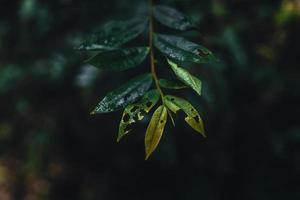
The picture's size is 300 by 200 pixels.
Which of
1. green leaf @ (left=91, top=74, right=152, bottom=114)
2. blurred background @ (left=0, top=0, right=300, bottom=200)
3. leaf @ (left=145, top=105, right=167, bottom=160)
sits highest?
green leaf @ (left=91, top=74, right=152, bottom=114)

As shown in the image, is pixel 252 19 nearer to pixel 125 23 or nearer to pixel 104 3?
pixel 104 3

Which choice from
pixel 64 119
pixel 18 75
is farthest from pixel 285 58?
pixel 18 75

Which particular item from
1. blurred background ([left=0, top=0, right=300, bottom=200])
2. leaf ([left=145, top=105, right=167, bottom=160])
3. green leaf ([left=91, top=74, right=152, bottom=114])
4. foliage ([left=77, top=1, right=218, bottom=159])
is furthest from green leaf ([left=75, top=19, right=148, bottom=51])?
blurred background ([left=0, top=0, right=300, bottom=200])

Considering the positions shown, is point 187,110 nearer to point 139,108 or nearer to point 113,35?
point 139,108

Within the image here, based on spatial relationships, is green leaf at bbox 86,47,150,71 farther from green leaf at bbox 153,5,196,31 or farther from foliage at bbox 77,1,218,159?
green leaf at bbox 153,5,196,31

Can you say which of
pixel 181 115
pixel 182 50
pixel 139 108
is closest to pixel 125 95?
pixel 139 108

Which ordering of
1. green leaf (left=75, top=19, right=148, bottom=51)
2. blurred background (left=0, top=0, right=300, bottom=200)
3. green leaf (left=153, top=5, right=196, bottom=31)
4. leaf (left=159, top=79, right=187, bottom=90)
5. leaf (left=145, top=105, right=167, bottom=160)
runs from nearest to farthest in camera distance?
leaf (left=145, top=105, right=167, bottom=160), leaf (left=159, top=79, right=187, bottom=90), green leaf (left=75, top=19, right=148, bottom=51), green leaf (left=153, top=5, right=196, bottom=31), blurred background (left=0, top=0, right=300, bottom=200)
